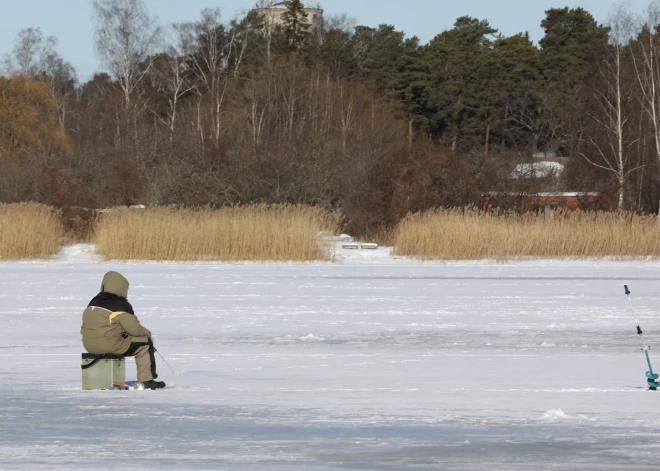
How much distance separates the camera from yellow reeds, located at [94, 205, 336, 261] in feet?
94.3

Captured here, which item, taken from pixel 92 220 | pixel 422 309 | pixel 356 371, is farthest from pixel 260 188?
pixel 356 371

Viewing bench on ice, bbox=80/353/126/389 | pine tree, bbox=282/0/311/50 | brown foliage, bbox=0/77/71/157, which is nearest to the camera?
bench on ice, bbox=80/353/126/389

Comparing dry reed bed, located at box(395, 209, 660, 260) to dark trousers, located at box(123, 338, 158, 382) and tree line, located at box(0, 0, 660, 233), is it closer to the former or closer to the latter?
tree line, located at box(0, 0, 660, 233)

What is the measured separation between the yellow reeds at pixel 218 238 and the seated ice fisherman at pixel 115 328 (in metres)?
18.5

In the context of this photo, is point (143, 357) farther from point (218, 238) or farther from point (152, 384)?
point (218, 238)

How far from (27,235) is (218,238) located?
466cm

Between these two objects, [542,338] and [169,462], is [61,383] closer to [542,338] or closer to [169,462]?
[169,462]

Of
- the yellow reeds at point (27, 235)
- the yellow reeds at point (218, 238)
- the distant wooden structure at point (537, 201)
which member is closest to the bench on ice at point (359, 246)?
the yellow reeds at point (218, 238)

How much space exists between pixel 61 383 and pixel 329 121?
1930 inches

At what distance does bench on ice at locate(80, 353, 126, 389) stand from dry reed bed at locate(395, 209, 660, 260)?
19.4 metres

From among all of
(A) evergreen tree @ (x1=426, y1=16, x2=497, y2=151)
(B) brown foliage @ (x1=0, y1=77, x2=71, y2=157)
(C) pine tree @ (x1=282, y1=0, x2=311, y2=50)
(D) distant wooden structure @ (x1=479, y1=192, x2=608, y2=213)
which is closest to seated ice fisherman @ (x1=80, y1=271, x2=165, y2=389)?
(D) distant wooden structure @ (x1=479, y1=192, x2=608, y2=213)

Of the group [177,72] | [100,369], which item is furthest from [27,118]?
[100,369]

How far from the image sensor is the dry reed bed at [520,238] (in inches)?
1145

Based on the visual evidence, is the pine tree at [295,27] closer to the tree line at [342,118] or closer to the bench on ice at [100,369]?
the tree line at [342,118]
